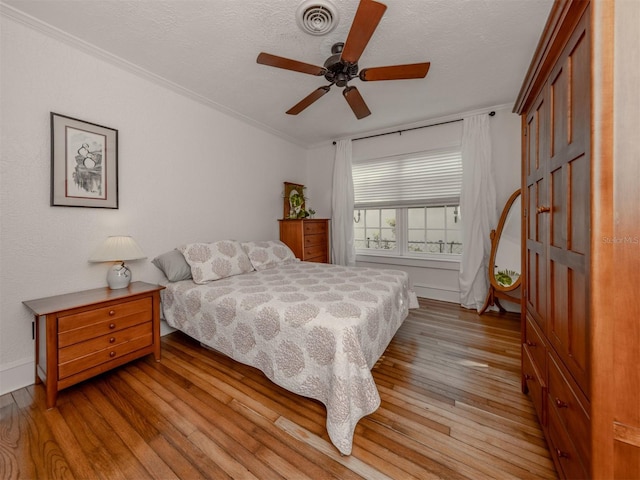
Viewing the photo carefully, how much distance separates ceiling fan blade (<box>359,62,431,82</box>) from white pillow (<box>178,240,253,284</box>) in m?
2.07

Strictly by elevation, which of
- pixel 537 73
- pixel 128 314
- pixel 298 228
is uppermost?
pixel 537 73

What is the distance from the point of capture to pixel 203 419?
5.02 feet

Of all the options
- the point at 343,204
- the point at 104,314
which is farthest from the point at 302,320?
the point at 343,204

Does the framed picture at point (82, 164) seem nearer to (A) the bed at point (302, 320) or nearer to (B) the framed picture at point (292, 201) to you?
(A) the bed at point (302, 320)

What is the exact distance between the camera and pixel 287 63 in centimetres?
180

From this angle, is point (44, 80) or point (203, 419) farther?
point (44, 80)

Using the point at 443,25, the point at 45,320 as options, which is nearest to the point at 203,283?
the point at 45,320

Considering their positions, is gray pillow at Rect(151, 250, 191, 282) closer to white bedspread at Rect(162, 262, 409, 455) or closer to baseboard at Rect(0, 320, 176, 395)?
white bedspread at Rect(162, 262, 409, 455)

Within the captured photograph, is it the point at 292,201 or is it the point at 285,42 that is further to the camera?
the point at 292,201

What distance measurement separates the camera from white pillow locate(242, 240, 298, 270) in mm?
3011

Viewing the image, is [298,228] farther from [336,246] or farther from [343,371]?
[343,371]

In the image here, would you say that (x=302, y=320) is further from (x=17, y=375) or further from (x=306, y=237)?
(x=306, y=237)

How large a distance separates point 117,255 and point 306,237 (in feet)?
7.86

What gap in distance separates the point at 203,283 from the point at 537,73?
2727 mm
